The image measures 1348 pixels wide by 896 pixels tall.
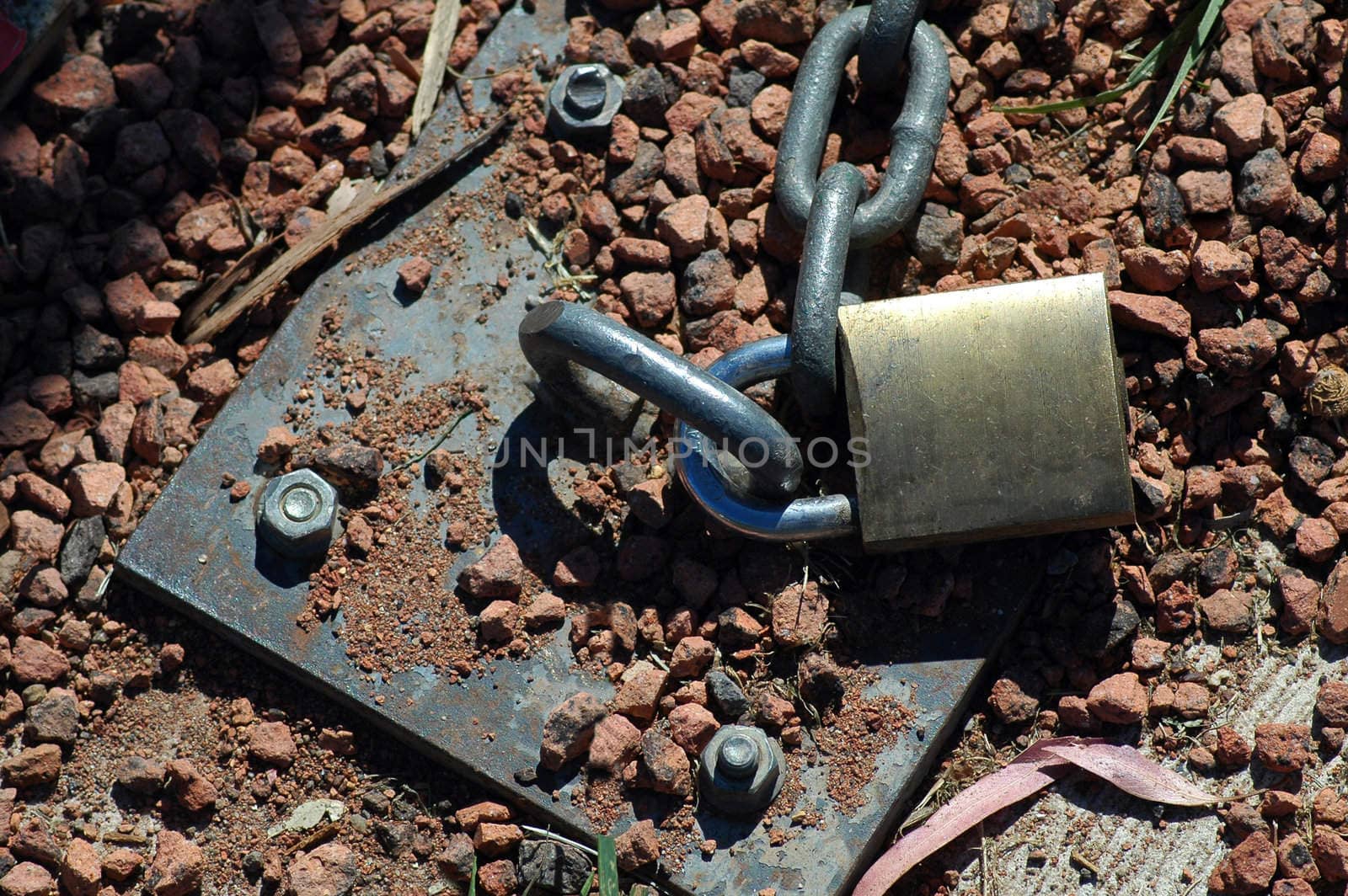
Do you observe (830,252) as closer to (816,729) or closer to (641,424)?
(641,424)

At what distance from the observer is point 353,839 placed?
96.0 inches

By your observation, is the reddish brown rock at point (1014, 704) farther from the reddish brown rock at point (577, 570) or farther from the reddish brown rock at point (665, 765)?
the reddish brown rock at point (577, 570)

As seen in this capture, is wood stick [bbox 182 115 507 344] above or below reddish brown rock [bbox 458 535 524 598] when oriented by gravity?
above

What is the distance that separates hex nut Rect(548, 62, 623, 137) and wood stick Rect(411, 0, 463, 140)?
33 cm

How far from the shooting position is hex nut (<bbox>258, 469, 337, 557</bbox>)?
247cm

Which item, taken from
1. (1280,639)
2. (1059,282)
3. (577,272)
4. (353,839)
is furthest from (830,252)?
(353,839)

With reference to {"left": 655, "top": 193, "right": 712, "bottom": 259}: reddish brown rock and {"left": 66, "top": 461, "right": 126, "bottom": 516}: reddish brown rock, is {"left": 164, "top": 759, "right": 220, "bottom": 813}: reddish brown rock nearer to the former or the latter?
{"left": 66, "top": 461, "right": 126, "bottom": 516}: reddish brown rock

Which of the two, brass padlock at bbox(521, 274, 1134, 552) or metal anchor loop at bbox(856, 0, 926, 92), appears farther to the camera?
metal anchor loop at bbox(856, 0, 926, 92)

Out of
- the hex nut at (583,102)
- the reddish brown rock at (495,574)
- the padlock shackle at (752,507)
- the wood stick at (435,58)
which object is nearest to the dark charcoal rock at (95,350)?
the wood stick at (435,58)

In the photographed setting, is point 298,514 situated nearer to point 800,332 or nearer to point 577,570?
point 577,570

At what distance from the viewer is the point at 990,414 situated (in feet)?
7.43

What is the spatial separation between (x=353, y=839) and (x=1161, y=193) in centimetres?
203

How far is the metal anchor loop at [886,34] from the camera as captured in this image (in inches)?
99.1

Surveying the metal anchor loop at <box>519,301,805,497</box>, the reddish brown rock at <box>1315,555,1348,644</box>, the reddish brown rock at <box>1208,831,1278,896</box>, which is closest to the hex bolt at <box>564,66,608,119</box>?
the metal anchor loop at <box>519,301,805,497</box>
